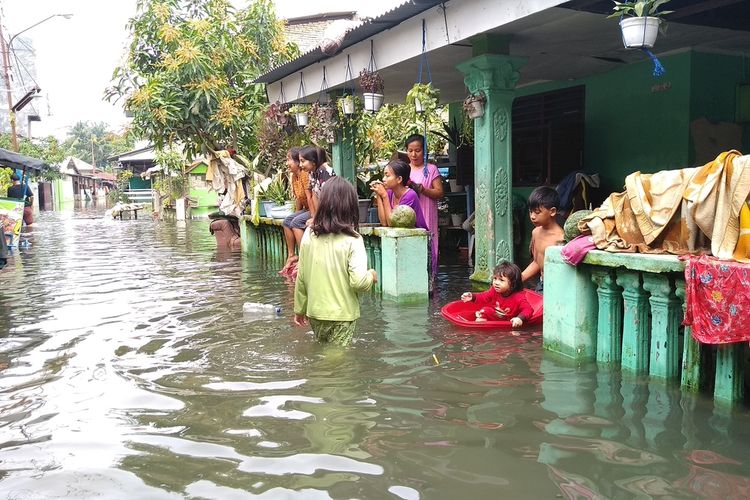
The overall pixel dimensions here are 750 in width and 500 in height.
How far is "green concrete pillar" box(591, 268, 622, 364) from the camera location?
4641 millimetres

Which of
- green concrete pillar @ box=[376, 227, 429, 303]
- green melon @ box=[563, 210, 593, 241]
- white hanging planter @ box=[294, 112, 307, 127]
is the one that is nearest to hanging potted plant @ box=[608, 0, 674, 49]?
green melon @ box=[563, 210, 593, 241]

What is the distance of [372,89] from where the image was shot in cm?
895

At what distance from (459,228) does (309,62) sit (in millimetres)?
4250

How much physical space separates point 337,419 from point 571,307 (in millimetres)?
2036

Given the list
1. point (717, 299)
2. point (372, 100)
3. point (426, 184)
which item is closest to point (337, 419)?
point (717, 299)

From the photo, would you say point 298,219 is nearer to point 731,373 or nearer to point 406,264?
point 406,264

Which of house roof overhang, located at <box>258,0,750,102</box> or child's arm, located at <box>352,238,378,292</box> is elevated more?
house roof overhang, located at <box>258,0,750,102</box>

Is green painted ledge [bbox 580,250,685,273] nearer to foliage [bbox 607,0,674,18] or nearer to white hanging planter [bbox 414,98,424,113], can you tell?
foliage [bbox 607,0,674,18]

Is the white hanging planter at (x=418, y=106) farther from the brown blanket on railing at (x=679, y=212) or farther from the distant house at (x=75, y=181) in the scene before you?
the distant house at (x=75, y=181)

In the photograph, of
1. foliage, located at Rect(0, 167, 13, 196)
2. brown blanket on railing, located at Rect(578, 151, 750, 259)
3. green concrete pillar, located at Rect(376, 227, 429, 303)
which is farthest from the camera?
foliage, located at Rect(0, 167, 13, 196)

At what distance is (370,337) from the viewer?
5949mm

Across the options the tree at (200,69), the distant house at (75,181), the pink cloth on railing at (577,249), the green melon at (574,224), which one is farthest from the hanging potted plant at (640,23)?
the distant house at (75,181)

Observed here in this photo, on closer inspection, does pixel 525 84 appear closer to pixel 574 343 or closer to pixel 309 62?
pixel 309 62

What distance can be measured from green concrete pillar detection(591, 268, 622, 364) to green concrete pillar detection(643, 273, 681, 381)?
1.12 ft
